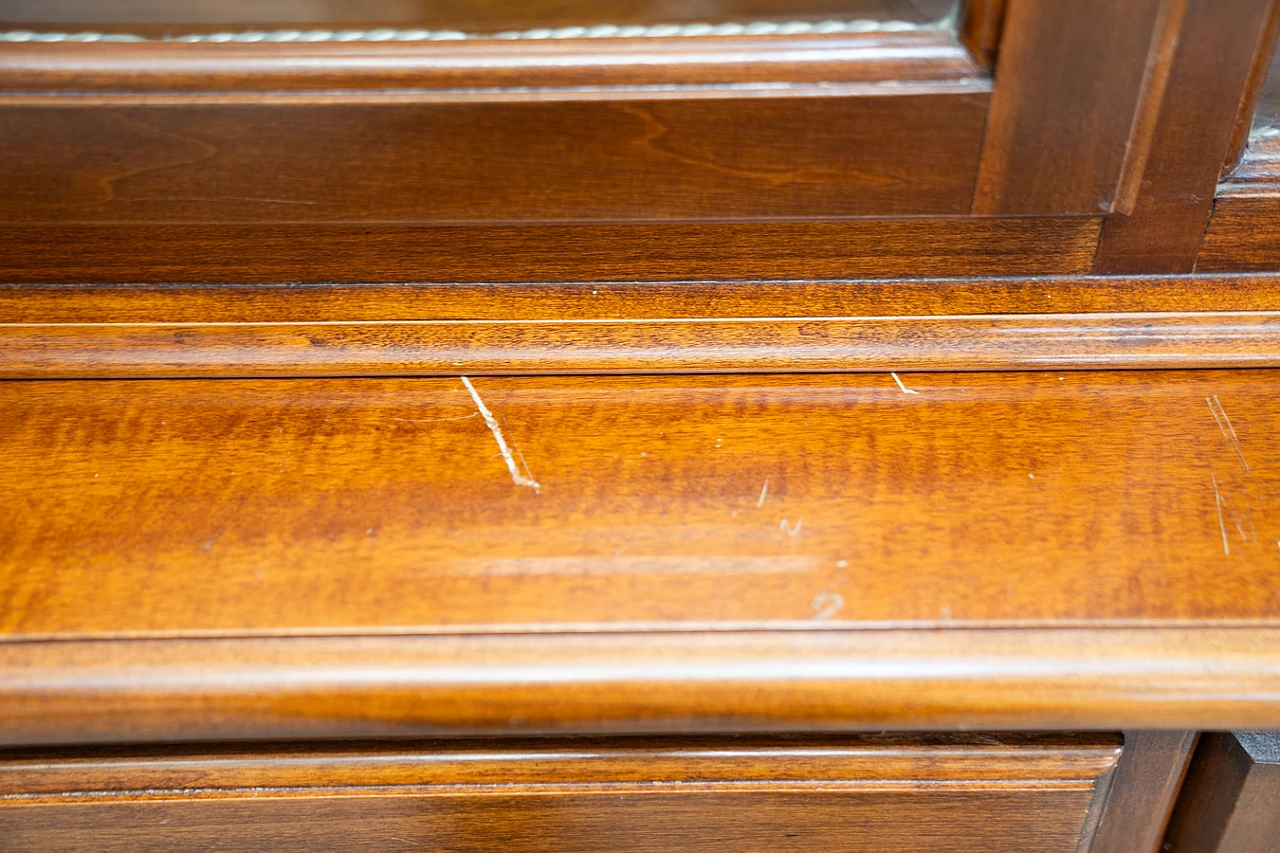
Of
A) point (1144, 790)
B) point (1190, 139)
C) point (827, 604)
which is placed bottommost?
point (1144, 790)

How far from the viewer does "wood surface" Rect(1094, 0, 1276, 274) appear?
39cm

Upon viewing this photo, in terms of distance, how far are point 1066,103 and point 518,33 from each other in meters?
0.23

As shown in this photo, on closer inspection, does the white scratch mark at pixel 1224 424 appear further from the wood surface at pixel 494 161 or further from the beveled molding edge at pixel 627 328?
the wood surface at pixel 494 161

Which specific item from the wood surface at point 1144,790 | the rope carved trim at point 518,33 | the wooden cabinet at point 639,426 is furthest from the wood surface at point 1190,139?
the wood surface at point 1144,790

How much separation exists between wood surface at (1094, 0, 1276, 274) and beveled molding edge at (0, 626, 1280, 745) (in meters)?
0.19

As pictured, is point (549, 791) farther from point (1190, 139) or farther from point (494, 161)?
point (1190, 139)

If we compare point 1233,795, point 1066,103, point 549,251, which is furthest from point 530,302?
point 1233,795

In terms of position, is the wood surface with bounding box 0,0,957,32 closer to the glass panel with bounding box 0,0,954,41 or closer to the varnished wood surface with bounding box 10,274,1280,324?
the glass panel with bounding box 0,0,954,41

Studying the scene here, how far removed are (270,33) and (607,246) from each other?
6.6 inches

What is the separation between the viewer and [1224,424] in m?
0.44

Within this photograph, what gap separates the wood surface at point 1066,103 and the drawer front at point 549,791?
→ 227 mm

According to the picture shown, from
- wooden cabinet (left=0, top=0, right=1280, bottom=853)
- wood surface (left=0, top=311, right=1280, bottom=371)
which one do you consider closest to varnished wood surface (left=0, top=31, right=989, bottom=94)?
wooden cabinet (left=0, top=0, right=1280, bottom=853)

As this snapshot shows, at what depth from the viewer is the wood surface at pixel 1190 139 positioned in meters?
0.39

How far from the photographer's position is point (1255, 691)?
0.34 metres
